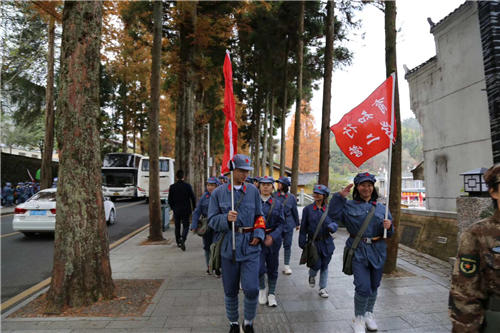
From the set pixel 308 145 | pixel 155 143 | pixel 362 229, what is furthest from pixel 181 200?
pixel 308 145

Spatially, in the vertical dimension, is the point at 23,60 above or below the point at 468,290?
above

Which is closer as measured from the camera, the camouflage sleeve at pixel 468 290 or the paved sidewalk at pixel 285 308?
the camouflage sleeve at pixel 468 290

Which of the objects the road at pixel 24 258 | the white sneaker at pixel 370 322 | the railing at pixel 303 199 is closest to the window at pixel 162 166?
the railing at pixel 303 199

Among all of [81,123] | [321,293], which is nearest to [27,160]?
[81,123]

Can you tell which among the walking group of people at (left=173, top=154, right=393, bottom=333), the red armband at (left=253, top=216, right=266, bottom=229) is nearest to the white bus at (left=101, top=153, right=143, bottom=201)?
the walking group of people at (left=173, top=154, right=393, bottom=333)

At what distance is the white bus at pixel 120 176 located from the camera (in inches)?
1036

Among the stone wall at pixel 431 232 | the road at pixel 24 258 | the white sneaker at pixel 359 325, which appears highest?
the stone wall at pixel 431 232

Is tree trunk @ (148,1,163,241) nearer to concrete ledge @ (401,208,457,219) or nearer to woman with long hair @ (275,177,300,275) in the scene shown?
woman with long hair @ (275,177,300,275)

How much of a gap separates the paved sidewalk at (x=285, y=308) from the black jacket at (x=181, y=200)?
194cm

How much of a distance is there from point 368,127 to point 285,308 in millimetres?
2814

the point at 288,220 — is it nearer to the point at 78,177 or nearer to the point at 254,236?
the point at 254,236

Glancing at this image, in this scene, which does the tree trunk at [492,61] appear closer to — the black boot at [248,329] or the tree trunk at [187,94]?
the black boot at [248,329]

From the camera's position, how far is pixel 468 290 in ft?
6.35

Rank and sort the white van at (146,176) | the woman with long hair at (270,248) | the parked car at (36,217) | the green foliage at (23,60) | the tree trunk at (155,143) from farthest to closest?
1. the white van at (146,176)
2. the green foliage at (23,60)
3. the parked car at (36,217)
4. the tree trunk at (155,143)
5. the woman with long hair at (270,248)
